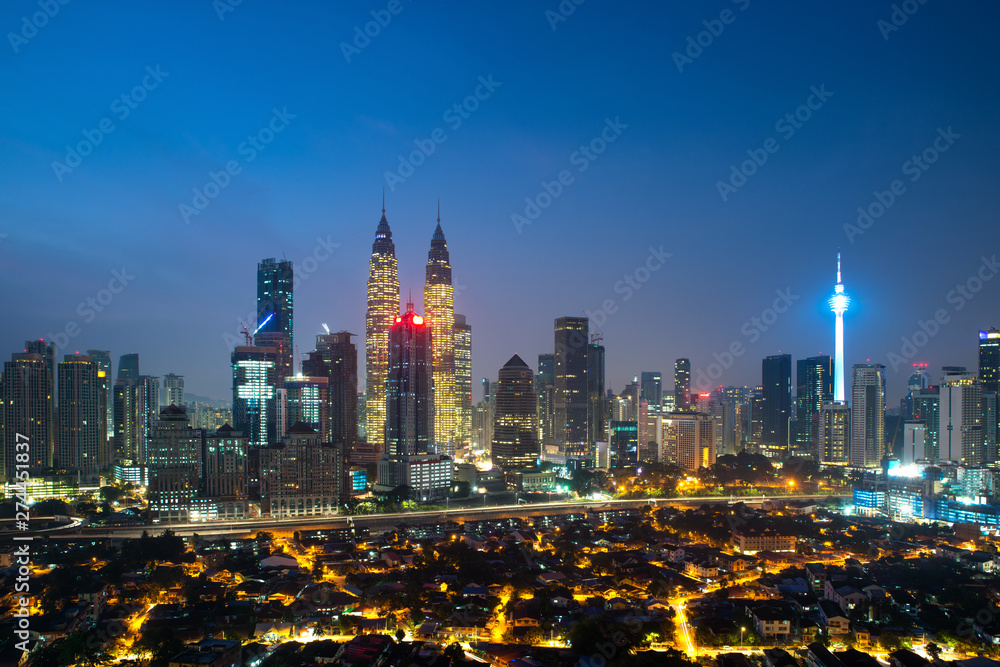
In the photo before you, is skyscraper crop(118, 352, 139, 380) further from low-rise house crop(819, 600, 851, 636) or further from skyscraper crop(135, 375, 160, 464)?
low-rise house crop(819, 600, 851, 636)

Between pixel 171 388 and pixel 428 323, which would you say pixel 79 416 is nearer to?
pixel 171 388

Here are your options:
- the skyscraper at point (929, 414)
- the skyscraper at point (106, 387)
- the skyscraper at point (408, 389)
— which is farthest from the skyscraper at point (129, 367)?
the skyscraper at point (929, 414)

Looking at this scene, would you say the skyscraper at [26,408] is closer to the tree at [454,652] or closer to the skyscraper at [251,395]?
the skyscraper at [251,395]

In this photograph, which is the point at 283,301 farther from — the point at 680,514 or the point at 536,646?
the point at 536,646

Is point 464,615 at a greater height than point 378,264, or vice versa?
point 378,264

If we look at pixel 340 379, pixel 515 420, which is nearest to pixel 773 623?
pixel 515 420

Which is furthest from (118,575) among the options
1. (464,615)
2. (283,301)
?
(283,301)
